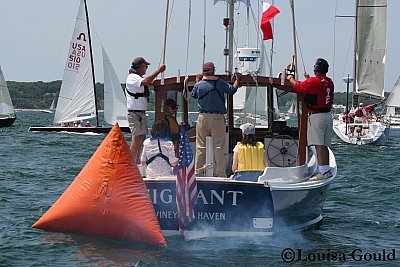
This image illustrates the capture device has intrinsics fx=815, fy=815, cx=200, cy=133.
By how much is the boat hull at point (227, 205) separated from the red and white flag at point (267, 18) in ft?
9.07

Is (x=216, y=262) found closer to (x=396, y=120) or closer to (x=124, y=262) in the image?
(x=124, y=262)

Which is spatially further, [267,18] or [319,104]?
[267,18]

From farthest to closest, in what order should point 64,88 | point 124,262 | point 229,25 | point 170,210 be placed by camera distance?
point 64,88 → point 229,25 → point 170,210 → point 124,262

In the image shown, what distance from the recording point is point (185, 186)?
10156 millimetres

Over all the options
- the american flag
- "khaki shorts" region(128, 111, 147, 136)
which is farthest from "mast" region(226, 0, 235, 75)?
the american flag

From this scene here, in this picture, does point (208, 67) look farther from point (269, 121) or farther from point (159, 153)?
point (269, 121)

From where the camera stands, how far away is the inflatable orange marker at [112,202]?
10.1 metres

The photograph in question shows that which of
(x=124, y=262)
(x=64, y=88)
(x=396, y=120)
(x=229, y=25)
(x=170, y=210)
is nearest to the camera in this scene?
(x=124, y=262)

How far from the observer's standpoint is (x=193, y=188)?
10203 mm

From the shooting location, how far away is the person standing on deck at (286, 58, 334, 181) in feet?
37.5

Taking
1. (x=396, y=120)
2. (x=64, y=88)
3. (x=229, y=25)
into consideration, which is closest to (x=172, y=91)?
(x=229, y=25)

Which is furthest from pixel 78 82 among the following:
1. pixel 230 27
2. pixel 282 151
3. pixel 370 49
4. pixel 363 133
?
pixel 282 151

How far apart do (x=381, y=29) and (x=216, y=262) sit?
38.1m

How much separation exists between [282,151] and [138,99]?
2.34 metres
